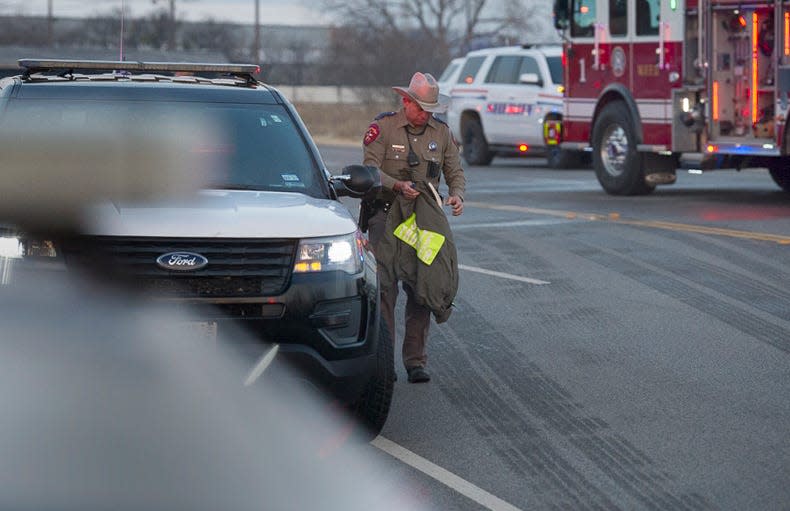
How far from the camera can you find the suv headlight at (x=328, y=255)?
21.3 feet

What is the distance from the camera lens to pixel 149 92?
7.57 metres

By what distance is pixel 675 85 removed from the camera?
62.1ft

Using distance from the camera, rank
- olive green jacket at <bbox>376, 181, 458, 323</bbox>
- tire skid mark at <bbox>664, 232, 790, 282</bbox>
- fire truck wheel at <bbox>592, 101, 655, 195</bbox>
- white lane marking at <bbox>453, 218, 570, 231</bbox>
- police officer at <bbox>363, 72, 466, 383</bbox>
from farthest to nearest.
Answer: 1. fire truck wheel at <bbox>592, 101, 655, 195</bbox>
2. white lane marking at <bbox>453, 218, 570, 231</bbox>
3. tire skid mark at <bbox>664, 232, 790, 282</bbox>
4. police officer at <bbox>363, 72, 466, 383</bbox>
5. olive green jacket at <bbox>376, 181, 458, 323</bbox>

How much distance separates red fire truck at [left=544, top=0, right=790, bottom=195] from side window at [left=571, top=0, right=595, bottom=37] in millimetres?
13

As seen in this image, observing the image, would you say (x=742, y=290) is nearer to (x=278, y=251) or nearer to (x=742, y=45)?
(x=278, y=251)

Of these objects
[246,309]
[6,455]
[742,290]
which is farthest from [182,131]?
[742,290]

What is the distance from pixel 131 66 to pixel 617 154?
511 inches

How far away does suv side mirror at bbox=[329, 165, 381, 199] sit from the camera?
7.43 metres

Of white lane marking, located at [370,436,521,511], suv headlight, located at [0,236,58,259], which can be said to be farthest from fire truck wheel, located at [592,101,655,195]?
suv headlight, located at [0,236,58,259]

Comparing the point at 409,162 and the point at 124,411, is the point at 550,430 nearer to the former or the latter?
the point at 409,162

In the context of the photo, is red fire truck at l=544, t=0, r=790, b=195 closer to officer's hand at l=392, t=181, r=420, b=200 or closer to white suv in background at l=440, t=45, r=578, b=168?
white suv in background at l=440, t=45, r=578, b=168

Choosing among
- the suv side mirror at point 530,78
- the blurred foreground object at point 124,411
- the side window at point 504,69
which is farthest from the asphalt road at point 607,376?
the side window at point 504,69

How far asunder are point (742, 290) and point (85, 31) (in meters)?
71.0

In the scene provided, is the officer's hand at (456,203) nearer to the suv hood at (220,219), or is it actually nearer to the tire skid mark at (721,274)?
the suv hood at (220,219)
